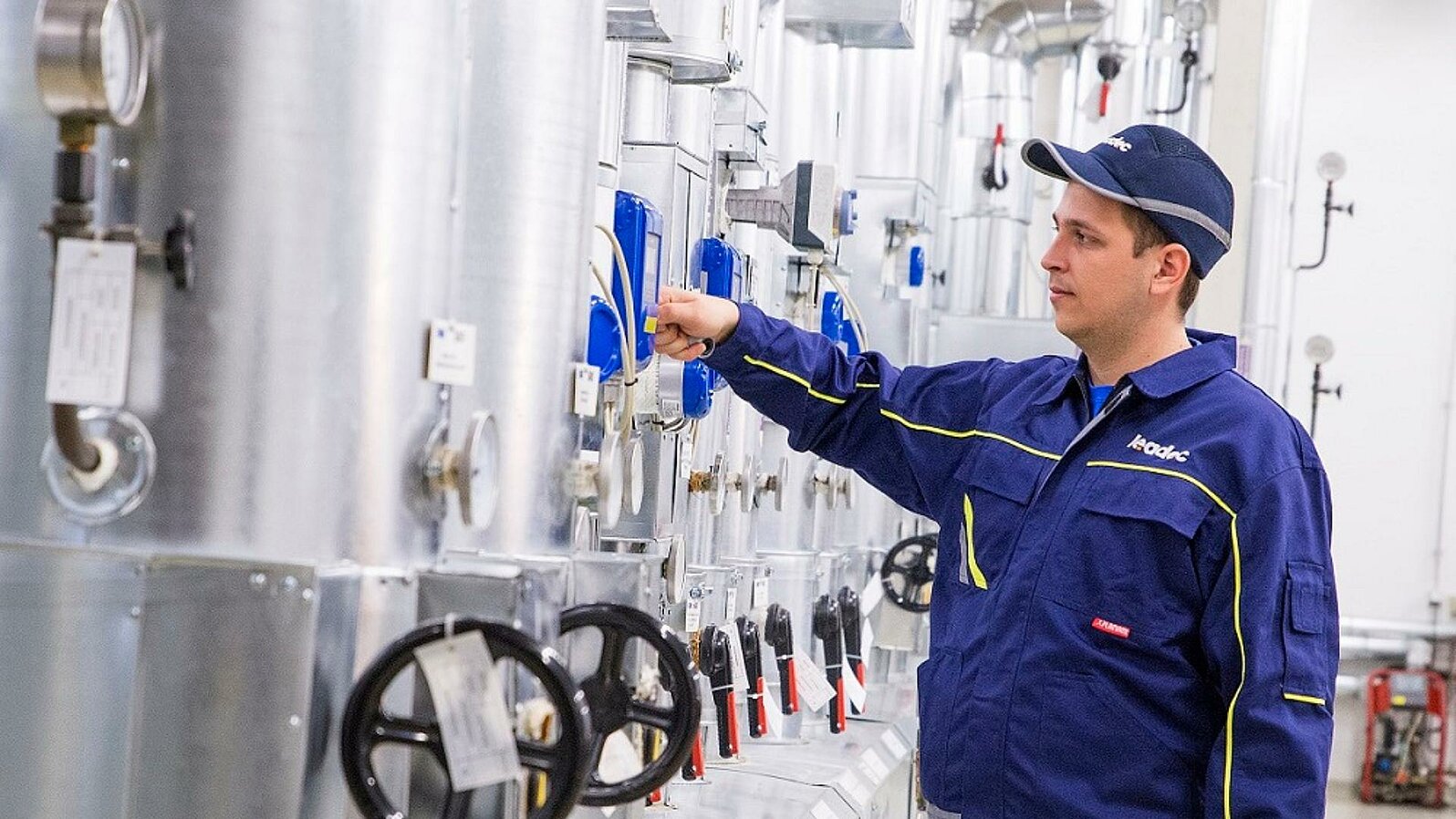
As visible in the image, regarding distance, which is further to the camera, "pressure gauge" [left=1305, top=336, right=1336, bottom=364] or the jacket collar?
"pressure gauge" [left=1305, top=336, right=1336, bottom=364]

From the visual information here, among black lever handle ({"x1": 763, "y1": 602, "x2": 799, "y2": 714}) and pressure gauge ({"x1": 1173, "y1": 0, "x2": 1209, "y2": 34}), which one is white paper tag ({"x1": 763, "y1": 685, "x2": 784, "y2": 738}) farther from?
pressure gauge ({"x1": 1173, "y1": 0, "x2": 1209, "y2": 34})

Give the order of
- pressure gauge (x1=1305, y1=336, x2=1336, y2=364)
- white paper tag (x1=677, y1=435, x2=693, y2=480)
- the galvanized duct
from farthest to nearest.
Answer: pressure gauge (x1=1305, y1=336, x2=1336, y2=364) < the galvanized duct < white paper tag (x1=677, y1=435, x2=693, y2=480)

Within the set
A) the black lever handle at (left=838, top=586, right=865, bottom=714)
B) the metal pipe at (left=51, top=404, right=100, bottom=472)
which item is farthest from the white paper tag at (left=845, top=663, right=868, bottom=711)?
the metal pipe at (left=51, top=404, right=100, bottom=472)

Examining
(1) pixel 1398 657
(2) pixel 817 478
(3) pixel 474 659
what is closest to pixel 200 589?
(3) pixel 474 659

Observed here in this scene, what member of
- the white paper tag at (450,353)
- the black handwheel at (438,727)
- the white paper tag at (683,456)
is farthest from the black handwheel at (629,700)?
the white paper tag at (683,456)

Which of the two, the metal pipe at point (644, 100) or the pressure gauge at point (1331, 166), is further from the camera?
the pressure gauge at point (1331, 166)

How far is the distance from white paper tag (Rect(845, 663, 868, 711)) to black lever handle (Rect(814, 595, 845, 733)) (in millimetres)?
134

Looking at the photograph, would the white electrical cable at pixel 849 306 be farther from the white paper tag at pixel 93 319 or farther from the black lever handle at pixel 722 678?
the white paper tag at pixel 93 319

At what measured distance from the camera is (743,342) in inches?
90.0

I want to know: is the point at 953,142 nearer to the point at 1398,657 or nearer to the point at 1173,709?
the point at 1173,709

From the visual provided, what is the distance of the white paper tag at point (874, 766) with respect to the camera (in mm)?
3549

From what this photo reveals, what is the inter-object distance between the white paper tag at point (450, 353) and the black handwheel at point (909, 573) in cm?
298

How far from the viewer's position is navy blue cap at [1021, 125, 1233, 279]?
6.92 feet

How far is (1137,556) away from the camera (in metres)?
2.00
